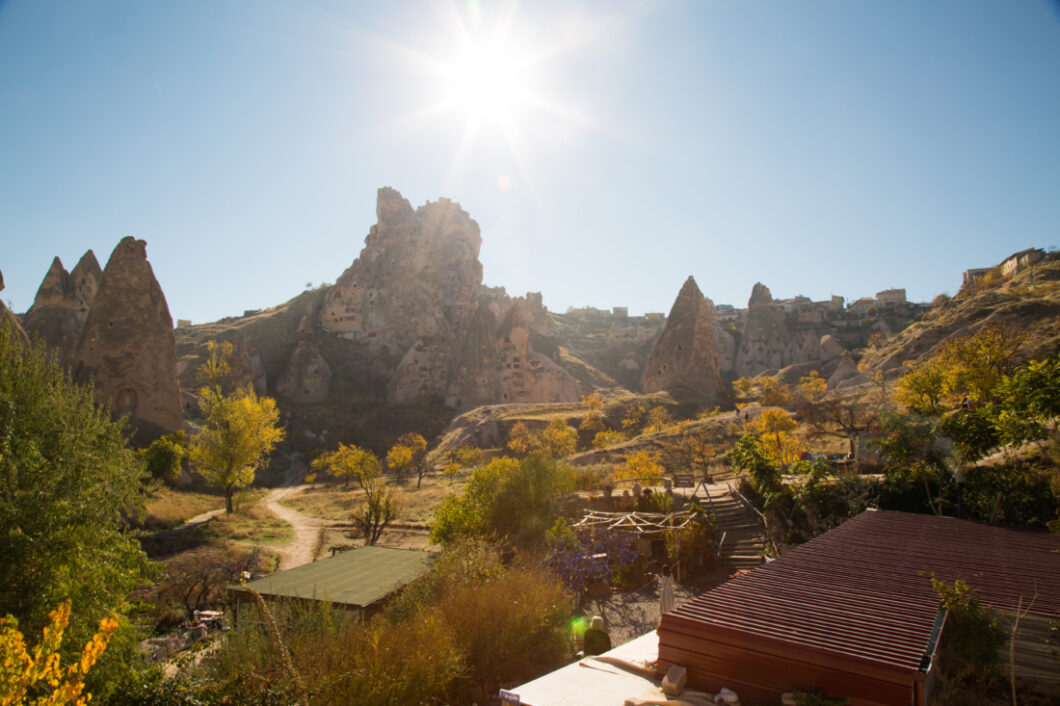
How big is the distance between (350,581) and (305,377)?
60360 mm

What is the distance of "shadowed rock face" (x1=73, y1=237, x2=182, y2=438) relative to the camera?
34.3 meters

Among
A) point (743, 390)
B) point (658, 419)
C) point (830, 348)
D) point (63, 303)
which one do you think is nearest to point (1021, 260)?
point (830, 348)

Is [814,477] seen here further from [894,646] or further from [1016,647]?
[894,646]

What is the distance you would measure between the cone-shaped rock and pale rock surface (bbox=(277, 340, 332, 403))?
4126 centimetres

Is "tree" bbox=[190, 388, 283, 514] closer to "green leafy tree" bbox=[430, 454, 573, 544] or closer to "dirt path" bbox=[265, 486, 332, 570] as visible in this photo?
"dirt path" bbox=[265, 486, 332, 570]

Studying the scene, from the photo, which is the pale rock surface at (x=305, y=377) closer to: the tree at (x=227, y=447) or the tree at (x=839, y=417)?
the tree at (x=227, y=447)

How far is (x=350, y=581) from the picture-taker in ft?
44.5

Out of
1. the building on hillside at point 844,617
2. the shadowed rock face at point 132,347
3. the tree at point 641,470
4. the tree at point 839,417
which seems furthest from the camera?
the shadowed rock face at point 132,347

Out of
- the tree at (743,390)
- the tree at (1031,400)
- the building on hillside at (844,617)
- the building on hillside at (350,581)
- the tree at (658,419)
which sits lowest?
the building on hillside at (350,581)

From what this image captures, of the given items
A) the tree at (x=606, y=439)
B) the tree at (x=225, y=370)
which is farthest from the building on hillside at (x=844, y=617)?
the tree at (x=225, y=370)

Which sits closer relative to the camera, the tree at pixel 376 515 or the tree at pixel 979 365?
the tree at pixel 979 365

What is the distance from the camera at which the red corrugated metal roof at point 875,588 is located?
17.7 ft

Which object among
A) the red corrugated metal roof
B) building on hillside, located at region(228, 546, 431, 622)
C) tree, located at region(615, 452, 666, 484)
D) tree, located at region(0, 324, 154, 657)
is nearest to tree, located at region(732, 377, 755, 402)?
→ tree, located at region(615, 452, 666, 484)

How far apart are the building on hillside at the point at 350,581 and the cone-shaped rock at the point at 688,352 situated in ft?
147
